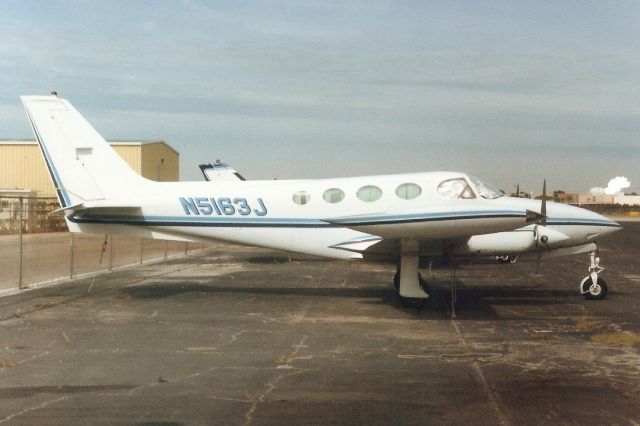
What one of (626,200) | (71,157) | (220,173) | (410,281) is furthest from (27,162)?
(626,200)

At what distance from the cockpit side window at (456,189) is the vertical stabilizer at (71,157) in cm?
724

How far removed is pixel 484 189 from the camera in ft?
46.2

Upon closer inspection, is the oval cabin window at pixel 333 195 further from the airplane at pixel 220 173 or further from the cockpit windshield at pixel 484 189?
the airplane at pixel 220 173

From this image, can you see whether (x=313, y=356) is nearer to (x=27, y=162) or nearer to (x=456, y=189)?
(x=456, y=189)

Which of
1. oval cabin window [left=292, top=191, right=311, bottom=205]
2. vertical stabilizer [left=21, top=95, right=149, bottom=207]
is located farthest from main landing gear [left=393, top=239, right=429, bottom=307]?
vertical stabilizer [left=21, top=95, right=149, bottom=207]

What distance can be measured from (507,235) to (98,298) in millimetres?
9511

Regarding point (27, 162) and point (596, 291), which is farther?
point (27, 162)

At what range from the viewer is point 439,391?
7273mm

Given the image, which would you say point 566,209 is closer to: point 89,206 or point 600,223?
point 600,223

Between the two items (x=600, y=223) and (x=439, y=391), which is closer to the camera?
(x=439, y=391)

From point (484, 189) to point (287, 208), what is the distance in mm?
4499

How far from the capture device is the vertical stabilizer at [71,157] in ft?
49.4

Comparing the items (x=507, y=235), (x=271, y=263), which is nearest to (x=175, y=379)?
(x=507, y=235)

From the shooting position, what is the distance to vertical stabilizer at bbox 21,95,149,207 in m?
15.1
